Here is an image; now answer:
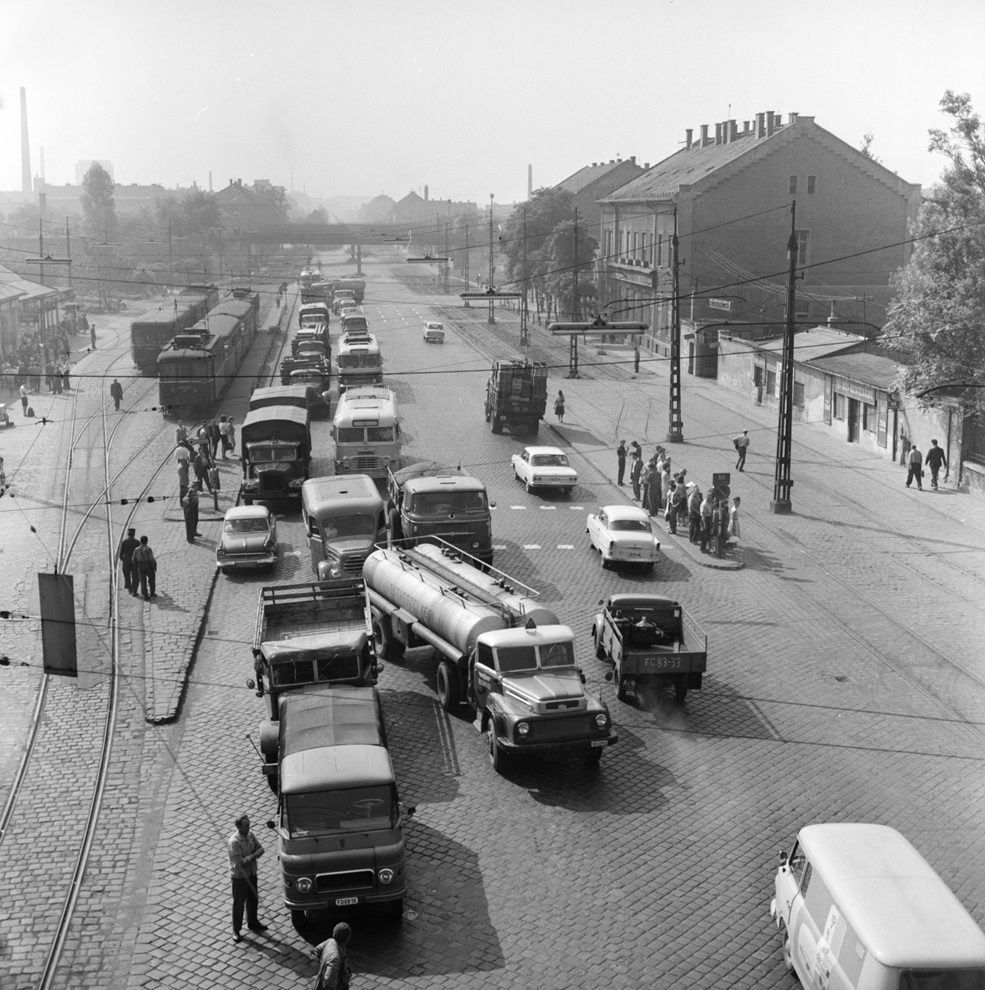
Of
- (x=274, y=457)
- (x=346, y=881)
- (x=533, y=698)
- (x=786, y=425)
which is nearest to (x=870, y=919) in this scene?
(x=346, y=881)

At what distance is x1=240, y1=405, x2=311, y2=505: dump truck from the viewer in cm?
3653

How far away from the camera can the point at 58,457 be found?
39.4 metres

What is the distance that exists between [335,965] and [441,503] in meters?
17.5

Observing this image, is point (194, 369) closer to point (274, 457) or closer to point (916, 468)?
point (274, 457)

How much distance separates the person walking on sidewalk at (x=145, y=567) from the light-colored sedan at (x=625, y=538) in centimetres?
1054

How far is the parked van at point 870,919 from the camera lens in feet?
37.4

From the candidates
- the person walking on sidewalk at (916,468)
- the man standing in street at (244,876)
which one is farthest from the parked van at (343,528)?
the person walking on sidewalk at (916,468)

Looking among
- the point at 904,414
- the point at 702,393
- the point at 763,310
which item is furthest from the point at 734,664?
the point at 763,310

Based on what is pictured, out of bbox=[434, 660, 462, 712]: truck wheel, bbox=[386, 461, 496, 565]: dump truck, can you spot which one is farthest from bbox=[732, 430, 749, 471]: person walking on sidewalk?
bbox=[434, 660, 462, 712]: truck wheel

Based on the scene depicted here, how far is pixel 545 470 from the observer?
126ft

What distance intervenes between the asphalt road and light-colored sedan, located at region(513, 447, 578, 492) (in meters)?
4.48

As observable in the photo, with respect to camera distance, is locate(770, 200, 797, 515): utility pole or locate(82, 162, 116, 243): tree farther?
locate(82, 162, 116, 243): tree

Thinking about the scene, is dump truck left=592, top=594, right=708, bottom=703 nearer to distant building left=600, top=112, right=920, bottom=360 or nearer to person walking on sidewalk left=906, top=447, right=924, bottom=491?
person walking on sidewalk left=906, top=447, right=924, bottom=491

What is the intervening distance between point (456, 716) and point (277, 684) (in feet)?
11.0
